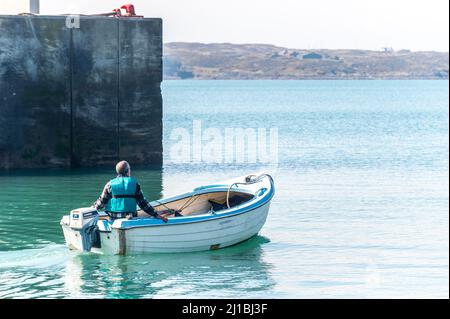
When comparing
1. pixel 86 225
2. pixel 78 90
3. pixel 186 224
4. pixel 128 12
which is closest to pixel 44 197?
pixel 78 90

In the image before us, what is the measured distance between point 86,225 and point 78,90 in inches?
411

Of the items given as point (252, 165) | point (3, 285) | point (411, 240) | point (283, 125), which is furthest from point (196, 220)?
point (283, 125)

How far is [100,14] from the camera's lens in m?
25.3

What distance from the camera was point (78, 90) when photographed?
25203 millimetres

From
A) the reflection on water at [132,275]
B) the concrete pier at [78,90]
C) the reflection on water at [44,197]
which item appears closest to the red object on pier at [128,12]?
the concrete pier at [78,90]

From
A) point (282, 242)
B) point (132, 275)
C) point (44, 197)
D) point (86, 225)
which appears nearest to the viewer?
point (132, 275)

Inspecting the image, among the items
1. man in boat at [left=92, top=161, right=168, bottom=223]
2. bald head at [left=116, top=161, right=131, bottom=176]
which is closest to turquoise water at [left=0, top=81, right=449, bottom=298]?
man in boat at [left=92, top=161, right=168, bottom=223]

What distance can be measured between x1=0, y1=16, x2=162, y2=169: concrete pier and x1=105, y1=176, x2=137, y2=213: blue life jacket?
979 centimetres

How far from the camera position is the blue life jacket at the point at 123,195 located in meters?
15.5

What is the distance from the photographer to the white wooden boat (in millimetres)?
15312

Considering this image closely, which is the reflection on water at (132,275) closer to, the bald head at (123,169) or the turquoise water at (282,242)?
the turquoise water at (282,242)

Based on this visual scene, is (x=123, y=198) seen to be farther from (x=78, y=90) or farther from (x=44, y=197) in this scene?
(x=78, y=90)

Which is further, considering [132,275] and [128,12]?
[128,12]

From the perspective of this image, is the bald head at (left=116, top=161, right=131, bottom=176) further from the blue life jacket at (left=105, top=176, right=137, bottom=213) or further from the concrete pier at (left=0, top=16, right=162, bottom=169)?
the concrete pier at (left=0, top=16, right=162, bottom=169)
